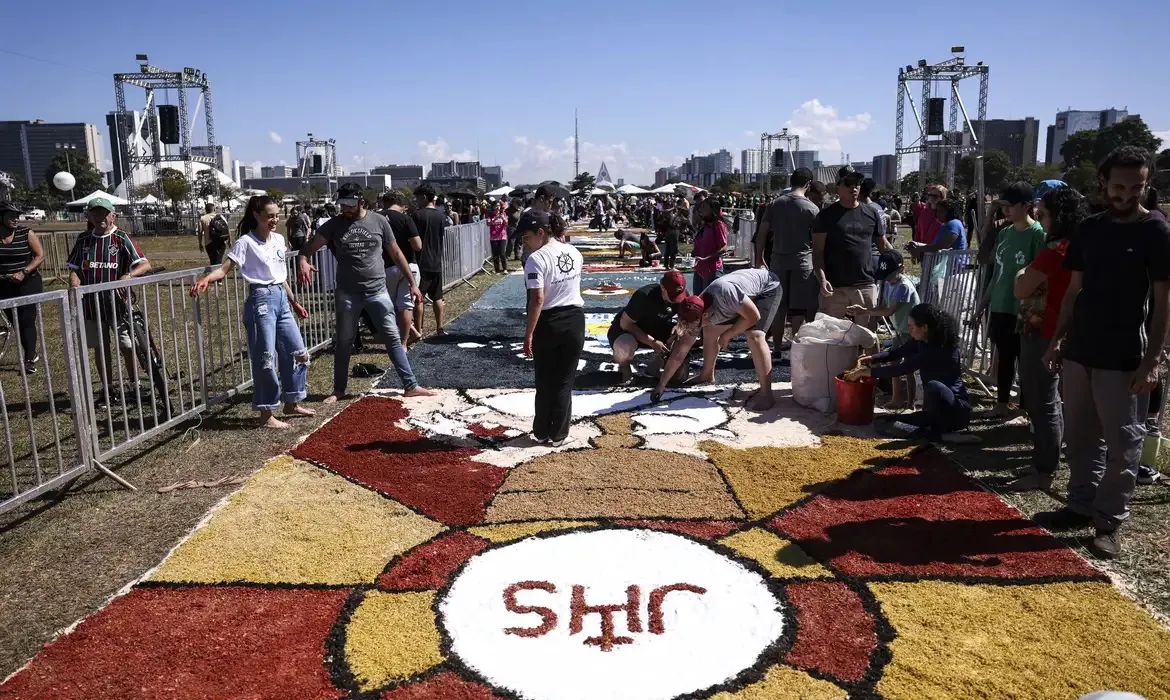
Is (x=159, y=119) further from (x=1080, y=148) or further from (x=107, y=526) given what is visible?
(x=1080, y=148)

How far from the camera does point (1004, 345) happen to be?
20.7 ft

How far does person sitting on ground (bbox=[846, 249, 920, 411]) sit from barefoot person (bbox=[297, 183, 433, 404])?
413 cm

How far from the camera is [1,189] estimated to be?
1424 cm

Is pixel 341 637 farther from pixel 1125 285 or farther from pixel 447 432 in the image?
pixel 1125 285

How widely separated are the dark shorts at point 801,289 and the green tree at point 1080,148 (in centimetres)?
8732

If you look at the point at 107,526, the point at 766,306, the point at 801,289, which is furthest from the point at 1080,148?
the point at 107,526

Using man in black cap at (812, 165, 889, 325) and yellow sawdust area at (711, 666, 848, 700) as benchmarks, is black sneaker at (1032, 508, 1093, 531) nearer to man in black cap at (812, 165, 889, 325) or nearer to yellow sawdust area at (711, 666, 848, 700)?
yellow sawdust area at (711, 666, 848, 700)

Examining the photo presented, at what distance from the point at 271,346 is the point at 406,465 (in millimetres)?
1712

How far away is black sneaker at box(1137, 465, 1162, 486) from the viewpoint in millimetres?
5086

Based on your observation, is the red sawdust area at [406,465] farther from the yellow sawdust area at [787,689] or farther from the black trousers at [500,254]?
the black trousers at [500,254]

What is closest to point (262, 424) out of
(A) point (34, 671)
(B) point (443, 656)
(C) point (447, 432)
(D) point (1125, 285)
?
(C) point (447, 432)

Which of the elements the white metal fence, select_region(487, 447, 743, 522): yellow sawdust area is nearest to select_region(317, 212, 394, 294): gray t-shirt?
the white metal fence

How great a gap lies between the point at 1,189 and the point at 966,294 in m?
15.3

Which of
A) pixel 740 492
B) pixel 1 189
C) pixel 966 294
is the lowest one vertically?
pixel 740 492
